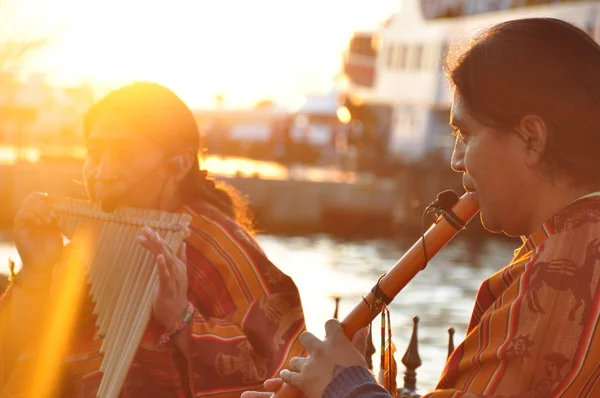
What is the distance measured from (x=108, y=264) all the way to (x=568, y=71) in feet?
5.79

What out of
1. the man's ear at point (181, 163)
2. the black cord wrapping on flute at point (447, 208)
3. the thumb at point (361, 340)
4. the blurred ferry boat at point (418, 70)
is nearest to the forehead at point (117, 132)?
the man's ear at point (181, 163)

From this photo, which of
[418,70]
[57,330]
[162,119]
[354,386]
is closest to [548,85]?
[354,386]

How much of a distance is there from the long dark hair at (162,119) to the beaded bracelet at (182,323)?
622 mm

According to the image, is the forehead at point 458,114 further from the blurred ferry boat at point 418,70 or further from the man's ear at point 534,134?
the blurred ferry boat at point 418,70

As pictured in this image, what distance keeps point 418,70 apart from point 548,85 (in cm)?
4377

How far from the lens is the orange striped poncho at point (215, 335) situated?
127 inches

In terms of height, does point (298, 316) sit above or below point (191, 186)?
below

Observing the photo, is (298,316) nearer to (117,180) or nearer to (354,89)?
(117,180)

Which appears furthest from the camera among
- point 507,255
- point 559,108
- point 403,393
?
point 507,255

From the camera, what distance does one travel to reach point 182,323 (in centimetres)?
309

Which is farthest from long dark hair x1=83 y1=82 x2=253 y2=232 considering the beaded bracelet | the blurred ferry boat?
the blurred ferry boat

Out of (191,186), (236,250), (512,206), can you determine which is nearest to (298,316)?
(236,250)

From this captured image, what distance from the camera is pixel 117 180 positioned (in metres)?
3.48

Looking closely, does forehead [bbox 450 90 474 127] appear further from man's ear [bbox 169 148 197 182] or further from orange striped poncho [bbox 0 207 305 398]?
man's ear [bbox 169 148 197 182]
